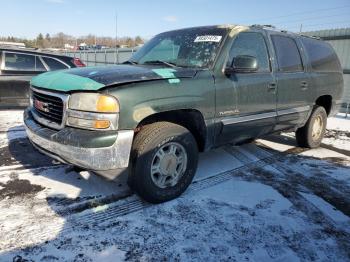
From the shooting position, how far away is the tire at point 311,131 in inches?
225

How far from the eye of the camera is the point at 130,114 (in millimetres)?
3031

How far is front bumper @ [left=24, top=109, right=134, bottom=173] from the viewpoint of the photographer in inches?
116

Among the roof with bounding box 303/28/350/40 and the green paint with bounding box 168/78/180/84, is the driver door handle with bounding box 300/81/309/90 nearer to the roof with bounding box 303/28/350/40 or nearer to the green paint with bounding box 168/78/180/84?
the green paint with bounding box 168/78/180/84

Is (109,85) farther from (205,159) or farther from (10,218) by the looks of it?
(205,159)

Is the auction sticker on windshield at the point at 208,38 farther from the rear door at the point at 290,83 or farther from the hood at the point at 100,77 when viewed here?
the rear door at the point at 290,83

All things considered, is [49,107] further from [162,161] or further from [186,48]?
[186,48]

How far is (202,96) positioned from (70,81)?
1.33m

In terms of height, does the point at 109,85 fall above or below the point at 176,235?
above

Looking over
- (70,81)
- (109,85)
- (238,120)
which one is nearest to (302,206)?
(238,120)

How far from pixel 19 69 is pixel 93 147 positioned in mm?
5429

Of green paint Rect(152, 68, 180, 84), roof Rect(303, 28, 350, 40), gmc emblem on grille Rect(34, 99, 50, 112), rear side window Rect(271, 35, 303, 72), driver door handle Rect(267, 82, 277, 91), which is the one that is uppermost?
roof Rect(303, 28, 350, 40)

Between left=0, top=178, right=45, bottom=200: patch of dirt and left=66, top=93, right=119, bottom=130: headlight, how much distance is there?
113 centimetres

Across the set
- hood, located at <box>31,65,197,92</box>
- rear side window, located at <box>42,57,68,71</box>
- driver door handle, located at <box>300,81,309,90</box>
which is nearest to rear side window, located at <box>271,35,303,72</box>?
driver door handle, located at <box>300,81,309,90</box>

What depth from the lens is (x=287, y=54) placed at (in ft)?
16.2
